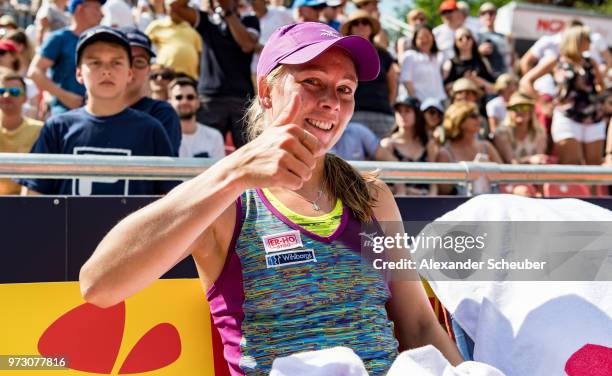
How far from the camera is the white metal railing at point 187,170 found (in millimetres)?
2793

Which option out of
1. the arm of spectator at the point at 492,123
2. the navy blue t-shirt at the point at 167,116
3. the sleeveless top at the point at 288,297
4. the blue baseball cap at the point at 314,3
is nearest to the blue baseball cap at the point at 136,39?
the navy blue t-shirt at the point at 167,116

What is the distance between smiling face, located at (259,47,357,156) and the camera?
88.8 inches

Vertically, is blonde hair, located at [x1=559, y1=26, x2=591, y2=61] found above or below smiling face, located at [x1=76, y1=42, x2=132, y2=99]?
above

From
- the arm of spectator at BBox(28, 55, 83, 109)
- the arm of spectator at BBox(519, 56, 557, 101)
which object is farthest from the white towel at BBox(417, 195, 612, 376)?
the arm of spectator at BBox(519, 56, 557, 101)

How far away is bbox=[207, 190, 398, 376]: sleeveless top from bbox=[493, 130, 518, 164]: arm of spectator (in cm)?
533

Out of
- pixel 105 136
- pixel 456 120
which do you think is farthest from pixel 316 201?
pixel 456 120

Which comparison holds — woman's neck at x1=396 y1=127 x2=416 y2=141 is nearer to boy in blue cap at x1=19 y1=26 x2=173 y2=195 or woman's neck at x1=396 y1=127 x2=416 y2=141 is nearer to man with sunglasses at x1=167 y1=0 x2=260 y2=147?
man with sunglasses at x1=167 y1=0 x2=260 y2=147

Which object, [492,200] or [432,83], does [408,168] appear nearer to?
[492,200]

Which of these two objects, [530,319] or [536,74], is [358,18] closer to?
[536,74]

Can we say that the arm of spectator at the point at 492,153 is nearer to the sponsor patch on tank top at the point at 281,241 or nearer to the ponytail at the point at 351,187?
the ponytail at the point at 351,187

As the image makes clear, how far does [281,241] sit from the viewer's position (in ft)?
7.34

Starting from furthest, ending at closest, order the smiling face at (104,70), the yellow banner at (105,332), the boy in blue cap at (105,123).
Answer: the smiling face at (104,70), the boy in blue cap at (105,123), the yellow banner at (105,332)

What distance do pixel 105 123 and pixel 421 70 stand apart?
5.02 m

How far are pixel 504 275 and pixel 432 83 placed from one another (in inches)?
240
